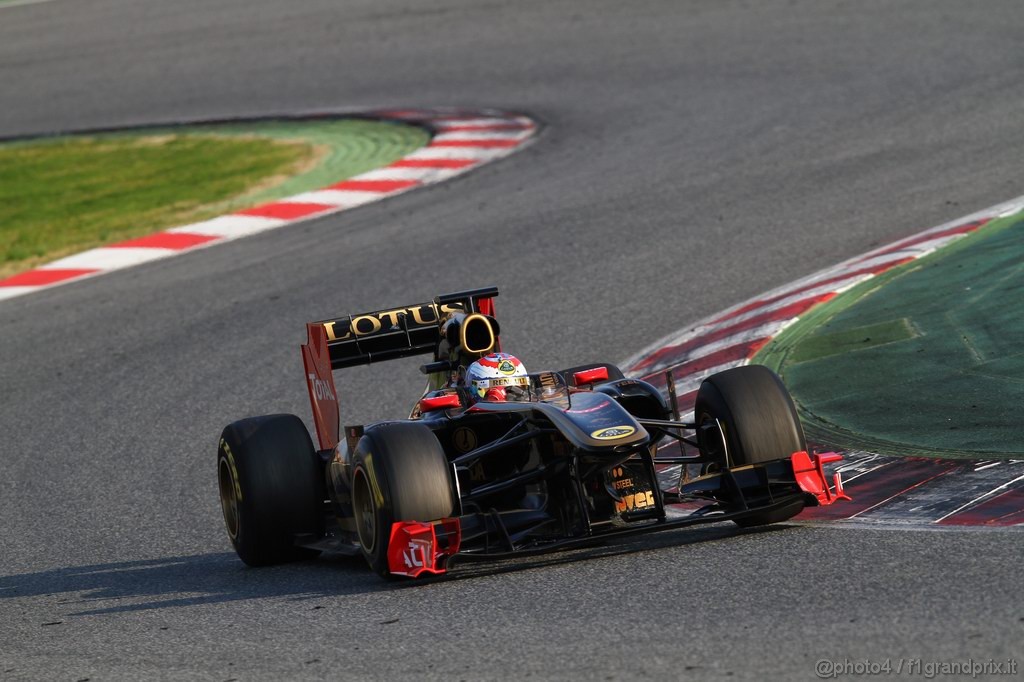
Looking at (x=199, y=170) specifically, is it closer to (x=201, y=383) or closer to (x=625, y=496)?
(x=201, y=383)

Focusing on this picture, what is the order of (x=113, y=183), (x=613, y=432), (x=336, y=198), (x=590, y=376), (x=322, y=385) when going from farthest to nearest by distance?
1. (x=113, y=183)
2. (x=336, y=198)
3. (x=322, y=385)
4. (x=590, y=376)
5. (x=613, y=432)

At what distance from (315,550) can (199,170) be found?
10.3 metres

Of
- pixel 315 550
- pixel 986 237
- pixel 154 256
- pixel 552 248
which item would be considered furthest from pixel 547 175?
pixel 315 550

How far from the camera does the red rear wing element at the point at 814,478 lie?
6.43m

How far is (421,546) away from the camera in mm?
6191

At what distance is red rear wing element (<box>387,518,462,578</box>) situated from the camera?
6.18 m

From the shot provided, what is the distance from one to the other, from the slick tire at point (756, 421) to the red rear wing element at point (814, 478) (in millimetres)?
70

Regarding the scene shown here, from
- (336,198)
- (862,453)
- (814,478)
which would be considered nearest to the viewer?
(814,478)

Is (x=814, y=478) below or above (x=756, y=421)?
below

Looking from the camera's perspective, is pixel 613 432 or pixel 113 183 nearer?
pixel 613 432

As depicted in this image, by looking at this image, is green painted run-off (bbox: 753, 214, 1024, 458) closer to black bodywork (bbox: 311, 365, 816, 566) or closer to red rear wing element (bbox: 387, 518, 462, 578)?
black bodywork (bbox: 311, 365, 816, 566)

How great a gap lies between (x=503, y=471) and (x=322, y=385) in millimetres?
1405

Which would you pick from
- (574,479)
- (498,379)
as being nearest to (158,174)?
(498,379)

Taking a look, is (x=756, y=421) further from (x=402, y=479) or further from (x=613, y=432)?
(x=402, y=479)
